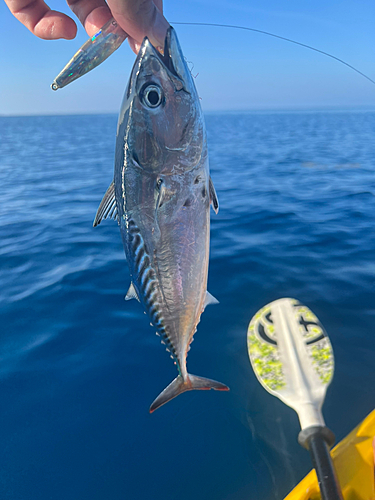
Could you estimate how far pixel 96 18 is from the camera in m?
1.67

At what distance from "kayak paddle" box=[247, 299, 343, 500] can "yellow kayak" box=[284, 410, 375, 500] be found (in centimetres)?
20

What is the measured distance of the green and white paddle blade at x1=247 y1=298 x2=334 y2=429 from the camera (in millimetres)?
2984

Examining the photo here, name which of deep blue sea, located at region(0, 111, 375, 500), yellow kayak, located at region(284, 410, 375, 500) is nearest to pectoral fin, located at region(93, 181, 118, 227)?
yellow kayak, located at region(284, 410, 375, 500)

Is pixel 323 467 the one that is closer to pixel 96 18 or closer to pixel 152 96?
pixel 152 96

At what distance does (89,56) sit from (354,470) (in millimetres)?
2998

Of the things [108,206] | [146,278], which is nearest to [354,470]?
[146,278]

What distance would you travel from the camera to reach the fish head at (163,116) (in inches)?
56.8

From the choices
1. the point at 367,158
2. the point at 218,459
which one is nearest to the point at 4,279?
the point at 218,459

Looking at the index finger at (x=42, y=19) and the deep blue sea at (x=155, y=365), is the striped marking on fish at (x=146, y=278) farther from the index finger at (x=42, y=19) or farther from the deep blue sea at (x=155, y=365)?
the deep blue sea at (x=155, y=365)

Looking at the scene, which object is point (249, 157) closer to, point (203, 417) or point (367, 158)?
point (367, 158)

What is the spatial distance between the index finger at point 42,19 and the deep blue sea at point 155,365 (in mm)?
3145

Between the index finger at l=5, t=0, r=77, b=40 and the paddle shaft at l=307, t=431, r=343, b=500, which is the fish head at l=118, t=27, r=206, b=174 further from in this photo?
the paddle shaft at l=307, t=431, r=343, b=500

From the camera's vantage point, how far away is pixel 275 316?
148 inches

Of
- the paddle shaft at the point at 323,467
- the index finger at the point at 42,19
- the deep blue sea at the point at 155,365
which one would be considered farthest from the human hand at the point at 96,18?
the deep blue sea at the point at 155,365
